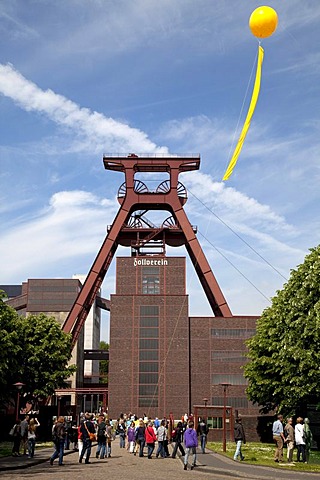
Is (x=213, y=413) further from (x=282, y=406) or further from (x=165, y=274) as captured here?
(x=165, y=274)

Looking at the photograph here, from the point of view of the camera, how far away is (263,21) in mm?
16500

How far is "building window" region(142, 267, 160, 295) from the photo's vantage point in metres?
76.1

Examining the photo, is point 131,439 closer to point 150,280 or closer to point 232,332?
point 232,332

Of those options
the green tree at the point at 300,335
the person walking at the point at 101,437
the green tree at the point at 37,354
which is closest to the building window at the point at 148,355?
the green tree at the point at 37,354

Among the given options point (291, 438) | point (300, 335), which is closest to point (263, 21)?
point (291, 438)

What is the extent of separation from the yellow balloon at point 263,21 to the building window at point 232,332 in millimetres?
57918

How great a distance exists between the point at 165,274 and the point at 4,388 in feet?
109

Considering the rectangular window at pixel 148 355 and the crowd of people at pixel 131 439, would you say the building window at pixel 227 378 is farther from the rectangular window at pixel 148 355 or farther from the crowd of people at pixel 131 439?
the crowd of people at pixel 131 439

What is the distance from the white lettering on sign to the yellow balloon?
61207 millimetres

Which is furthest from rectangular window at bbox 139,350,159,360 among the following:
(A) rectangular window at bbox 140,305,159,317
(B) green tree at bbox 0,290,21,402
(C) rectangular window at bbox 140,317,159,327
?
(B) green tree at bbox 0,290,21,402

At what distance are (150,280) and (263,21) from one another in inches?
2414

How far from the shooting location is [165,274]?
76.8m

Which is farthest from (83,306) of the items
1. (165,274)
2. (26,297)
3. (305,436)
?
(305,436)

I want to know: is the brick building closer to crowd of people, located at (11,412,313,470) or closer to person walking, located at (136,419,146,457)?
crowd of people, located at (11,412,313,470)
